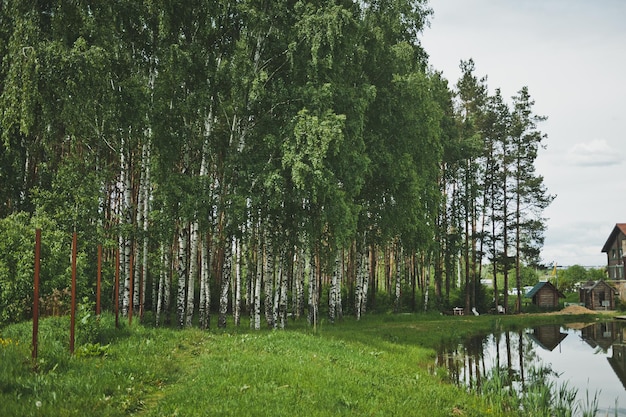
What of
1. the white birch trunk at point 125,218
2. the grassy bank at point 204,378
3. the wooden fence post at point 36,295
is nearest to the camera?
the grassy bank at point 204,378

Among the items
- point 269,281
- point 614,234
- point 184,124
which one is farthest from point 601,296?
point 184,124

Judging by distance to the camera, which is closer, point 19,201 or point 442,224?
point 19,201

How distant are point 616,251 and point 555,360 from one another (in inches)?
2011

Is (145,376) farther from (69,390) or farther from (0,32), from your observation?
(0,32)

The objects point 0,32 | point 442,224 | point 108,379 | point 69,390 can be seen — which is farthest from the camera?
point 442,224

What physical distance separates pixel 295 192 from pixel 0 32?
13.2 m

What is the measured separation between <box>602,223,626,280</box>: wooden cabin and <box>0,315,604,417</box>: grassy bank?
57.5 meters

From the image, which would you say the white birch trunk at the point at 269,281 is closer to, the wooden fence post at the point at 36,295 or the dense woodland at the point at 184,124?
the dense woodland at the point at 184,124

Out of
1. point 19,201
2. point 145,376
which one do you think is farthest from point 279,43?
point 145,376

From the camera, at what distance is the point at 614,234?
67.3 meters

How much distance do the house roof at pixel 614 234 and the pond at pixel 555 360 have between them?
1244 inches

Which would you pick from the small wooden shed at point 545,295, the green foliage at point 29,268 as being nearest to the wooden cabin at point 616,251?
the small wooden shed at point 545,295

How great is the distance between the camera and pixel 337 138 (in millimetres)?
20375

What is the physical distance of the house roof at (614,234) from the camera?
209 ft
